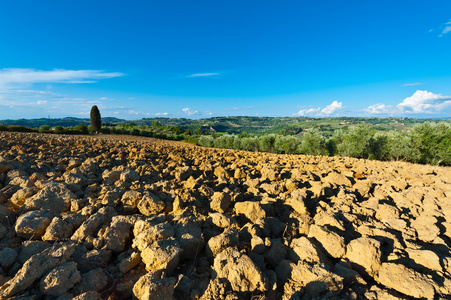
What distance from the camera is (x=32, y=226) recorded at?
2975mm

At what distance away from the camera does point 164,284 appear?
2.06 meters

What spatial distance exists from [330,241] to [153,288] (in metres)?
2.53

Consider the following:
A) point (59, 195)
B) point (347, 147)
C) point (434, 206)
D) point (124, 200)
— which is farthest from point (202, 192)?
point (347, 147)

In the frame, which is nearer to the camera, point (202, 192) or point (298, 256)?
point (298, 256)

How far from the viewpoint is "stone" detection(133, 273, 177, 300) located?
1.98 metres

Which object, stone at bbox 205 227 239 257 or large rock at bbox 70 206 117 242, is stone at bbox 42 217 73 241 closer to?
large rock at bbox 70 206 117 242

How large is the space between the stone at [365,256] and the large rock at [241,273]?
143 centimetres

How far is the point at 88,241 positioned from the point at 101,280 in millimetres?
787

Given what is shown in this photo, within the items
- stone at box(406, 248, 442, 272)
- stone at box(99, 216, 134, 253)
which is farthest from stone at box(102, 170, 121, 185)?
stone at box(406, 248, 442, 272)

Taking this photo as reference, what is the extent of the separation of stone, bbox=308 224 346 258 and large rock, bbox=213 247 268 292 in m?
1.28

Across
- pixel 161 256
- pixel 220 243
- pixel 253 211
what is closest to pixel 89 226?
pixel 161 256

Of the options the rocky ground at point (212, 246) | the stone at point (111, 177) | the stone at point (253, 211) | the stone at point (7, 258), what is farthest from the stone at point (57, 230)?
the stone at point (253, 211)

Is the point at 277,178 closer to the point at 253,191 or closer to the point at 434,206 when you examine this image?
the point at 253,191

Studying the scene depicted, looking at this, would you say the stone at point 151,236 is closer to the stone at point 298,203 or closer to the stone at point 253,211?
the stone at point 253,211
